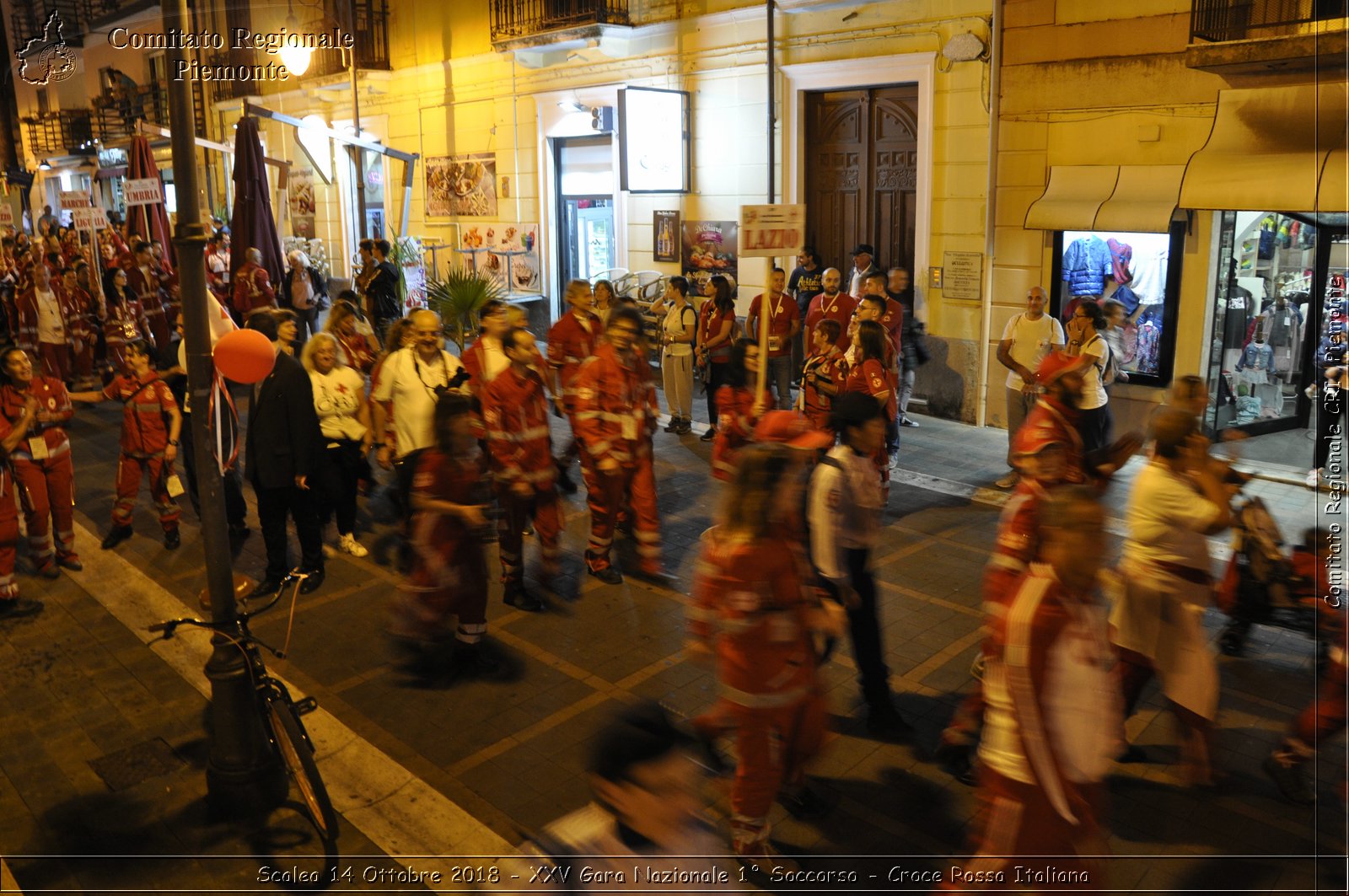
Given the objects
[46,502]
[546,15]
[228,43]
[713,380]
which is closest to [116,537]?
[46,502]

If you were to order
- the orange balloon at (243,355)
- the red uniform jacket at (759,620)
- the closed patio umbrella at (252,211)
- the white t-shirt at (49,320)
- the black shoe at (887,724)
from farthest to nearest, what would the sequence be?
the white t-shirt at (49,320) → the closed patio umbrella at (252,211) → the orange balloon at (243,355) → the black shoe at (887,724) → the red uniform jacket at (759,620)

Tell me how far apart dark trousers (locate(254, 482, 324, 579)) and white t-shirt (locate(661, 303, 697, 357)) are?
5245 millimetres

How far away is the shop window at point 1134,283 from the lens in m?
11.4

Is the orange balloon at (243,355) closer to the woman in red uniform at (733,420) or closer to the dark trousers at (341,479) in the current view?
the dark trousers at (341,479)

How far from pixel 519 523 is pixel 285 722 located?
2779mm

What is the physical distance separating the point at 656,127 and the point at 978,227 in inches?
208

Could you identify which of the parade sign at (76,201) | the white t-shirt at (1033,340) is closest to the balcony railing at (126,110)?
the parade sign at (76,201)

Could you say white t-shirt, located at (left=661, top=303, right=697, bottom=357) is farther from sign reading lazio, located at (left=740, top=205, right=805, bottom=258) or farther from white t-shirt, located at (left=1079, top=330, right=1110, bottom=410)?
white t-shirt, located at (left=1079, top=330, right=1110, bottom=410)

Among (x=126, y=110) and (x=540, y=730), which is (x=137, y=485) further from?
(x=126, y=110)

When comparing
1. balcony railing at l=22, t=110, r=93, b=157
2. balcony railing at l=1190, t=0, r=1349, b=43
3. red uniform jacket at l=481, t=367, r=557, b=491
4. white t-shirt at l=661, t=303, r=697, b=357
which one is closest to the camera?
red uniform jacket at l=481, t=367, r=557, b=491

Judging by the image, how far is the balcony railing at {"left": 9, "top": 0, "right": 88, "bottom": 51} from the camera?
3297 cm

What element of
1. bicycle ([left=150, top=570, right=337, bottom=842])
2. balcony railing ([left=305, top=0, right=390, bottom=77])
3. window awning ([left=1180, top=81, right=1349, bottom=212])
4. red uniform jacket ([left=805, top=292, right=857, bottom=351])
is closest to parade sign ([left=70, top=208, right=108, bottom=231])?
balcony railing ([left=305, top=0, right=390, bottom=77])

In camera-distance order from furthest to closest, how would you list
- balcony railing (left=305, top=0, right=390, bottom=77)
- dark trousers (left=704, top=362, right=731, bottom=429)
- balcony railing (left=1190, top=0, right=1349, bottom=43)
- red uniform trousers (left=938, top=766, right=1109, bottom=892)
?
balcony railing (left=305, top=0, right=390, bottom=77) < dark trousers (left=704, top=362, right=731, bottom=429) < balcony railing (left=1190, top=0, right=1349, bottom=43) < red uniform trousers (left=938, top=766, right=1109, bottom=892)

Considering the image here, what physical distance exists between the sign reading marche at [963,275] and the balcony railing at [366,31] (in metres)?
14.3
